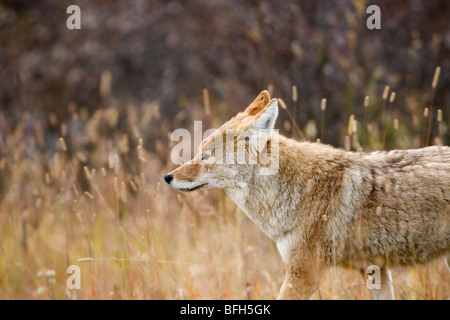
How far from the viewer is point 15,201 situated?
19.4 ft

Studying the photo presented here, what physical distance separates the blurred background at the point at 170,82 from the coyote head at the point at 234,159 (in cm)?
73

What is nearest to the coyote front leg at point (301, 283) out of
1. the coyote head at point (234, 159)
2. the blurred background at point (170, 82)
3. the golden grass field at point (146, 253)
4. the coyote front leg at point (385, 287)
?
the golden grass field at point (146, 253)

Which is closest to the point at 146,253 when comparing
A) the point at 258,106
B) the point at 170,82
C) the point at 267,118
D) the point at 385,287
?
the point at 258,106

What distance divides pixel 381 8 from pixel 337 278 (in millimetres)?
4348

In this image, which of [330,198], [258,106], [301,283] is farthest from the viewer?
[258,106]

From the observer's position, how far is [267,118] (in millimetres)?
3943

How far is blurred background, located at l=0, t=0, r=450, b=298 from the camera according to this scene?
6.11 meters

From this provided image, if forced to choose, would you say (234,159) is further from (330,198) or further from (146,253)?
(146,253)

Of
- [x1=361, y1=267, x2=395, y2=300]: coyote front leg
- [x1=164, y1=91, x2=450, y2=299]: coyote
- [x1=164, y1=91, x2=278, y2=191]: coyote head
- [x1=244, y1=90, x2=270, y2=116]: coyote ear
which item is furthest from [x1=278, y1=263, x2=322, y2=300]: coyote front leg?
[x1=244, y1=90, x2=270, y2=116]: coyote ear

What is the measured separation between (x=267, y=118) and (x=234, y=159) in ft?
1.24

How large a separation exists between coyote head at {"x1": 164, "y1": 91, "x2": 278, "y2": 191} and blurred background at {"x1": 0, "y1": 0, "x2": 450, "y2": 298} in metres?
0.73

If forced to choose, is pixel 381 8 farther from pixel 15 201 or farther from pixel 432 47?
pixel 15 201

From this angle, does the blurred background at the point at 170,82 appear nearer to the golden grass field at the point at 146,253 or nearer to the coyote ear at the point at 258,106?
the golden grass field at the point at 146,253

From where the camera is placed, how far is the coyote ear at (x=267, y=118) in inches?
152
